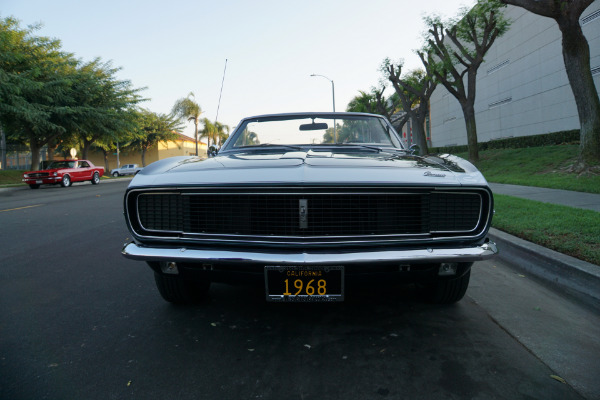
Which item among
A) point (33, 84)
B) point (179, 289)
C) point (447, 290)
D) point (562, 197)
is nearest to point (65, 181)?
point (33, 84)

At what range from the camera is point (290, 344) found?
2.43m

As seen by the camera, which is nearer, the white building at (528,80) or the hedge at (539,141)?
the hedge at (539,141)

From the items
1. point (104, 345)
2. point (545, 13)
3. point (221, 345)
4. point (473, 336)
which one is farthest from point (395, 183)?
point (545, 13)

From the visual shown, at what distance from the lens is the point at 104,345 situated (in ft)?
8.17

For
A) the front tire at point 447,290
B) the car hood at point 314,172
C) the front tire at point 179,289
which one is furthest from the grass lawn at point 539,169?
the front tire at point 179,289

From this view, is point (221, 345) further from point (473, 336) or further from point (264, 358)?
point (473, 336)

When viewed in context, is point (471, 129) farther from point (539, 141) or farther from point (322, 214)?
point (322, 214)

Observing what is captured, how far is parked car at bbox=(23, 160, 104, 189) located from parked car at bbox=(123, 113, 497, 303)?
64.5 feet

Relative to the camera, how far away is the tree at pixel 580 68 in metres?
9.56

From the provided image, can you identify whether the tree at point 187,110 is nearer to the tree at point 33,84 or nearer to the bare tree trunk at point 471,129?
the tree at point 33,84

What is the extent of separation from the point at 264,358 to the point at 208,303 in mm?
1018

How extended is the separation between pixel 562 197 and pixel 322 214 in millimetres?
6612

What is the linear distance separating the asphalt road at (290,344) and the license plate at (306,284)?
34cm

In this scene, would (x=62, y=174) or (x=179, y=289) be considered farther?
(x=62, y=174)
